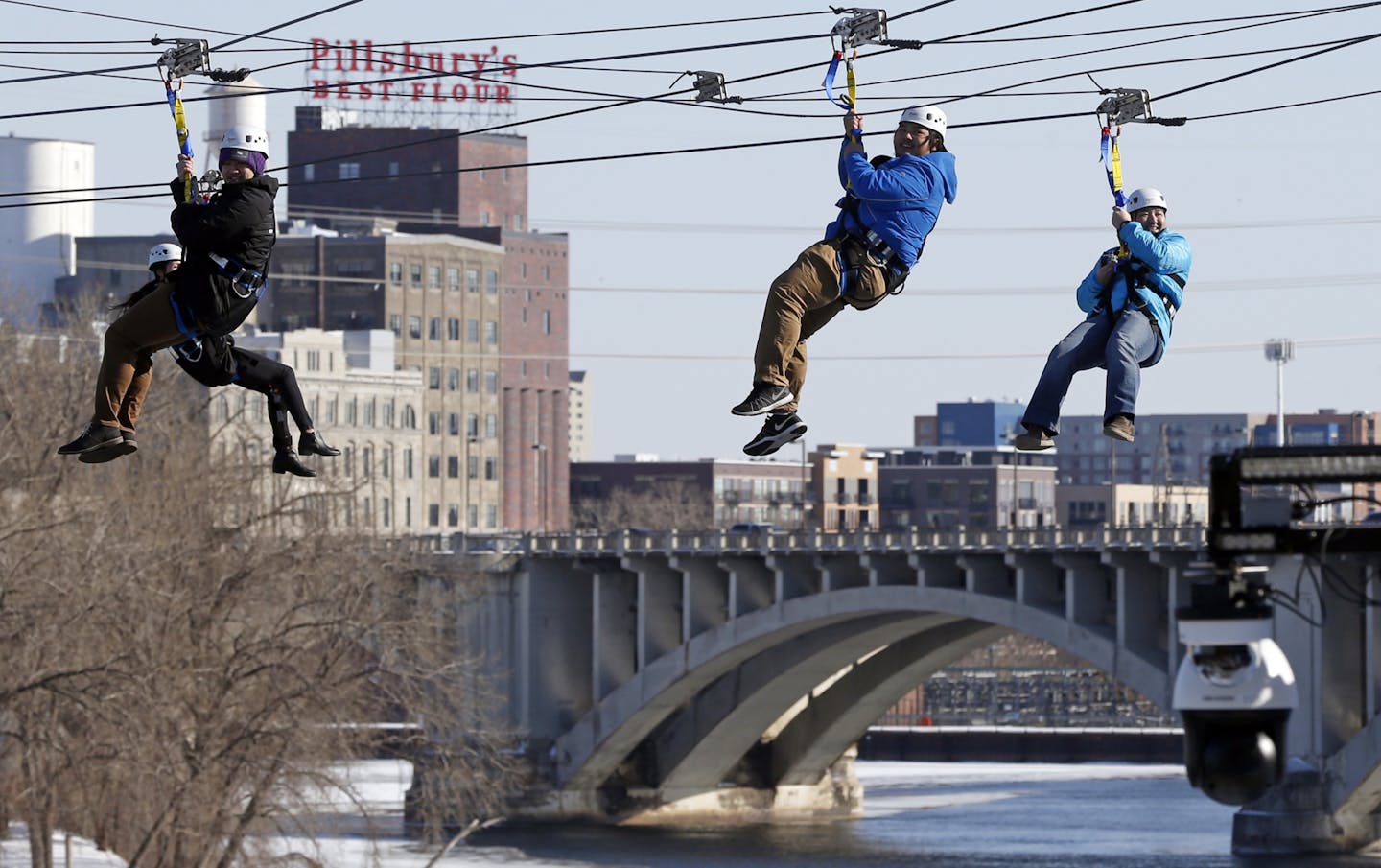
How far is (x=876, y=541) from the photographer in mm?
85625

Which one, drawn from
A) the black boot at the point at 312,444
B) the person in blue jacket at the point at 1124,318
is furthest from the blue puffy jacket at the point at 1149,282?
the black boot at the point at 312,444

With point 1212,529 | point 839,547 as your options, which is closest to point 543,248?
point 839,547

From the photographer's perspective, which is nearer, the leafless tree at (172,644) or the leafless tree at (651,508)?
the leafless tree at (172,644)

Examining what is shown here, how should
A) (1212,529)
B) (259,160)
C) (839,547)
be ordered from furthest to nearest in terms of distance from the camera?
1. (839,547)
2. (259,160)
3. (1212,529)

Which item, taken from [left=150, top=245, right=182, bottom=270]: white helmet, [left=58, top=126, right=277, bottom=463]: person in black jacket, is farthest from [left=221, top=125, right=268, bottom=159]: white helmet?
[left=150, top=245, right=182, bottom=270]: white helmet

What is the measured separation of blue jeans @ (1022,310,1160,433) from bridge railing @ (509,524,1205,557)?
167 feet

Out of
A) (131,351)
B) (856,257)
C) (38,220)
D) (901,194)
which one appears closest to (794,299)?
(856,257)

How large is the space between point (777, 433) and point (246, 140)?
397 centimetres

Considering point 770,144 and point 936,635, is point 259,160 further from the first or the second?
point 936,635

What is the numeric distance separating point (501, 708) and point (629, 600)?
6.36 m

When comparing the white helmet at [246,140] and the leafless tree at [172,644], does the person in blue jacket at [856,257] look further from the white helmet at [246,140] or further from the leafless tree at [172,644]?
the leafless tree at [172,644]

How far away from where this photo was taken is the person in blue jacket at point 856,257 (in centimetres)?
1806

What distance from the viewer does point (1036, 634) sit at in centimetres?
8106

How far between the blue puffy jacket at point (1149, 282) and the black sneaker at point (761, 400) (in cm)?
268
